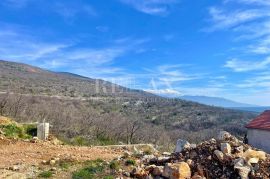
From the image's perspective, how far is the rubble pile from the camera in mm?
10078

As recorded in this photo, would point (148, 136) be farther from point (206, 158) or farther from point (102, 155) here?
point (206, 158)

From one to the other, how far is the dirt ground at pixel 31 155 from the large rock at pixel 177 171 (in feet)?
9.04

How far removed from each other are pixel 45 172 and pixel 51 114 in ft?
59.2

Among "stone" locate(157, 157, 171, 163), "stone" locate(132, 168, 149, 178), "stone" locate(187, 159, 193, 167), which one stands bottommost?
"stone" locate(132, 168, 149, 178)

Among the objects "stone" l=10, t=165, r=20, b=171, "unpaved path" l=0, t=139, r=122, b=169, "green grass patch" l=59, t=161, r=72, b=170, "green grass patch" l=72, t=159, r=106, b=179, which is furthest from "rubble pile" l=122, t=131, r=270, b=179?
"unpaved path" l=0, t=139, r=122, b=169

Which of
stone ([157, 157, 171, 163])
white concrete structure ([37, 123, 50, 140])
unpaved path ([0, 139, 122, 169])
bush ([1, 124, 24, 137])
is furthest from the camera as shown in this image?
white concrete structure ([37, 123, 50, 140])

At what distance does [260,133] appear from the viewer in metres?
15.7

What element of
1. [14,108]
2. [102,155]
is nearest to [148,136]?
[14,108]

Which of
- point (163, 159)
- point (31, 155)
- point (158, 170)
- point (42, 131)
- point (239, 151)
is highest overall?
point (239, 151)

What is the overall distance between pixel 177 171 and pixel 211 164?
1128 mm

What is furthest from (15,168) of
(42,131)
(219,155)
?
(42,131)

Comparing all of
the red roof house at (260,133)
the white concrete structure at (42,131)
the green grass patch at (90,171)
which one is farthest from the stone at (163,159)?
the white concrete structure at (42,131)

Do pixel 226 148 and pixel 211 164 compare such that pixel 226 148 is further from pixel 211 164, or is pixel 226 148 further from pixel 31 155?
pixel 31 155

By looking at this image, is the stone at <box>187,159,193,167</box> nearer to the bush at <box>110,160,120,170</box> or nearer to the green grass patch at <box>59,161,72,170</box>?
the bush at <box>110,160,120,170</box>
